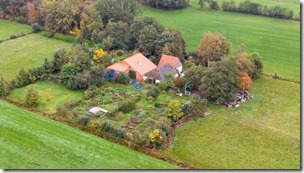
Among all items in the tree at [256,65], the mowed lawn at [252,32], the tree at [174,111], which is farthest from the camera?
the tree at [256,65]

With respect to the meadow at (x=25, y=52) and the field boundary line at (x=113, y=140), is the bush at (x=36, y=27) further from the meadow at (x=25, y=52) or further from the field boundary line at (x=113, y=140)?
the field boundary line at (x=113, y=140)

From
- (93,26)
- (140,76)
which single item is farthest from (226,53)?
(93,26)

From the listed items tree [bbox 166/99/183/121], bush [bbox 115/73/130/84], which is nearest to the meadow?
bush [bbox 115/73/130/84]

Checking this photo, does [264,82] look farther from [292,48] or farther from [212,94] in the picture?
[292,48]

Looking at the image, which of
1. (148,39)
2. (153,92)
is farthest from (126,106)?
(148,39)

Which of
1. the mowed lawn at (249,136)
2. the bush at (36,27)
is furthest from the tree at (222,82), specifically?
the bush at (36,27)

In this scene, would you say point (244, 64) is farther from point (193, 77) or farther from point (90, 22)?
point (90, 22)
